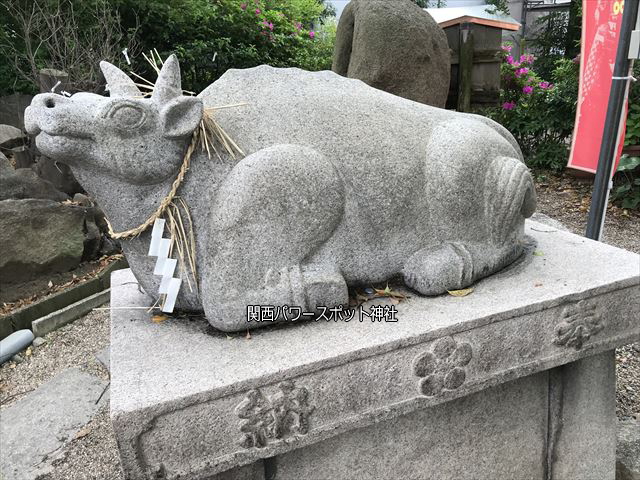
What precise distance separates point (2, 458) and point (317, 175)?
7.13 ft

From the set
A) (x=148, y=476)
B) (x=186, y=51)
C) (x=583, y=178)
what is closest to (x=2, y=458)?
(x=148, y=476)

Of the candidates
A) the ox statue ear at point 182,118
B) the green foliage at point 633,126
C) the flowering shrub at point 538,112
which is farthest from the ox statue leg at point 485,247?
the flowering shrub at point 538,112

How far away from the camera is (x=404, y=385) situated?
1.47 m

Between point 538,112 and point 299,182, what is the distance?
223 inches

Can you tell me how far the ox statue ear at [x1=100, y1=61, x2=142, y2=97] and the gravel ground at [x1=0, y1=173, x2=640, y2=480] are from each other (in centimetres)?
178

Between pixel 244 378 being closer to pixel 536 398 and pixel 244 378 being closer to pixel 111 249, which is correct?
pixel 536 398

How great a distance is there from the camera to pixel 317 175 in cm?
146

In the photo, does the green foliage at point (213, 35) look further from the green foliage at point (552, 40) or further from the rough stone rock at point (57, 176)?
the green foliage at point (552, 40)

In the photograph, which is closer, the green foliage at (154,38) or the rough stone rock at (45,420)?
the rough stone rock at (45,420)

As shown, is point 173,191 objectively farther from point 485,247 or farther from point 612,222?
point 612,222

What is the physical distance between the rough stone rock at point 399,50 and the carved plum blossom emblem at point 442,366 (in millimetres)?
3401

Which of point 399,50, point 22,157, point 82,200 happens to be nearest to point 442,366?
point 399,50

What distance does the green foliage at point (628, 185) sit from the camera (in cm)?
476

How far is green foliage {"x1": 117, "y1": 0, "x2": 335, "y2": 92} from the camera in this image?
5906mm
